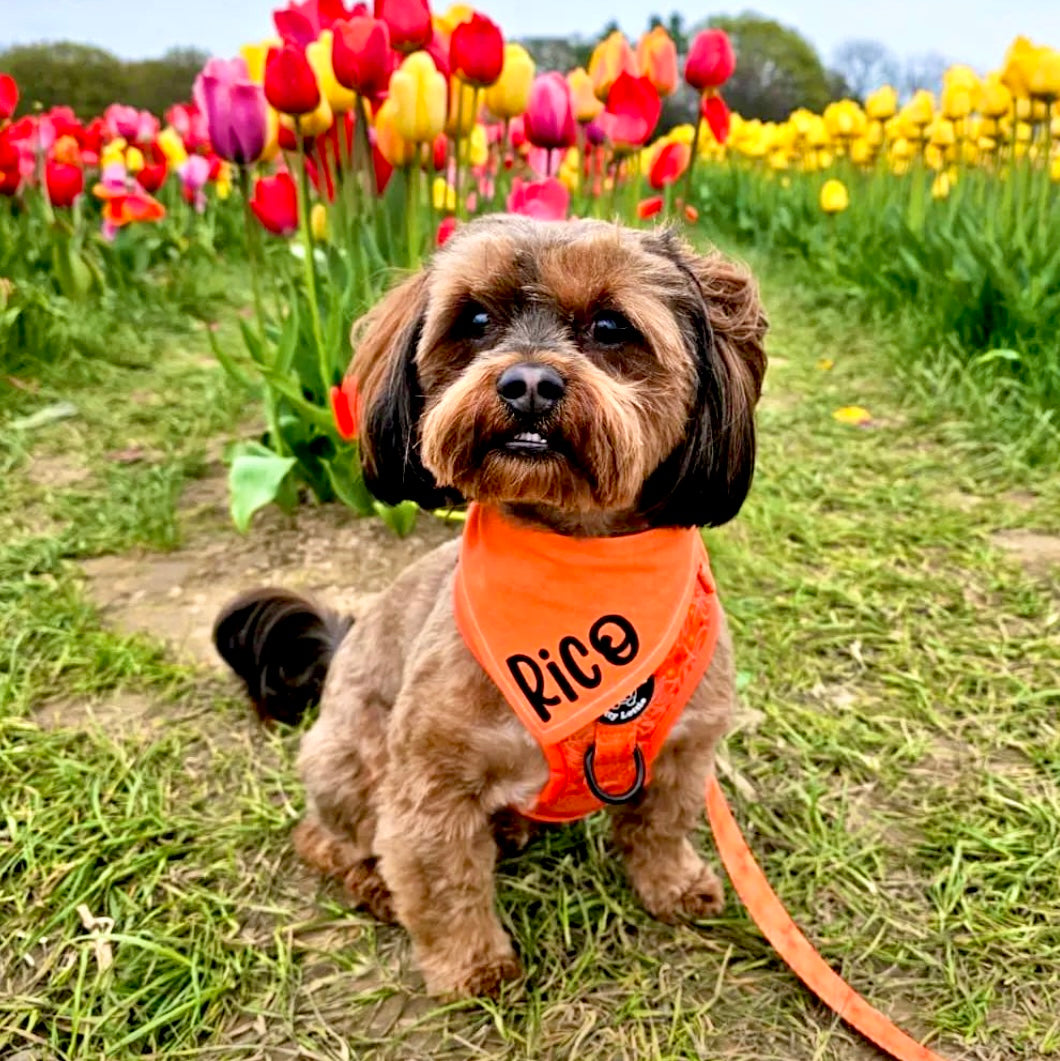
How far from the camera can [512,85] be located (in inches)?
122

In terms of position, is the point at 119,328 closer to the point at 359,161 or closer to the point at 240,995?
the point at 359,161

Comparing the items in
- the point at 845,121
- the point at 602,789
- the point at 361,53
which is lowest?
the point at 602,789

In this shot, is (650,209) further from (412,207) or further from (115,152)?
(115,152)

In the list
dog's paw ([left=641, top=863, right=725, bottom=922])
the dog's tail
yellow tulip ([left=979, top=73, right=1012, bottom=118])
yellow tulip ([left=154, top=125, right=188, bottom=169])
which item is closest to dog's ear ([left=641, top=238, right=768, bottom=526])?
dog's paw ([left=641, top=863, right=725, bottom=922])

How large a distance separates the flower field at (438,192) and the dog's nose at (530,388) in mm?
689

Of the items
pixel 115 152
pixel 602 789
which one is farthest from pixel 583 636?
pixel 115 152

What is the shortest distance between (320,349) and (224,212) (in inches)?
242

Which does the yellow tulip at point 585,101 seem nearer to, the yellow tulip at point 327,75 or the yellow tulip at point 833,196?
the yellow tulip at point 327,75

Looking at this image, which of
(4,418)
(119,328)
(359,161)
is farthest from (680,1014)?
(119,328)

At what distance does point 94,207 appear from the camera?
7.79 meters

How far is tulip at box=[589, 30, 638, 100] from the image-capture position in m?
3.32

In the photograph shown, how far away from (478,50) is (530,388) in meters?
1.70

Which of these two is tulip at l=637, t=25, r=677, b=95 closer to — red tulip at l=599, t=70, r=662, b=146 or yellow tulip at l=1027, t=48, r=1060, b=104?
red tulip at l=599, t=70, r=662, b=146

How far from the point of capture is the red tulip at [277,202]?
3256 millimetres
